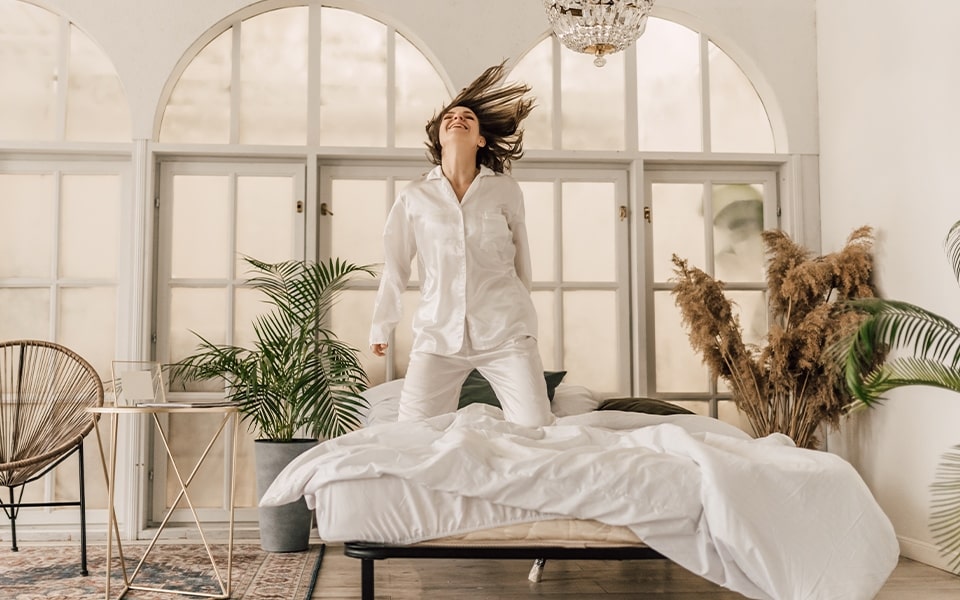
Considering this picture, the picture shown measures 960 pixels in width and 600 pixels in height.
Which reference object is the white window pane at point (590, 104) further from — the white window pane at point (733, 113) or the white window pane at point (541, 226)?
the white window pane at point (733, 113)

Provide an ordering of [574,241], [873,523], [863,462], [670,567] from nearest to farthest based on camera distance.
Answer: [873,523]
[670,567]
[863,462]
[574,241]

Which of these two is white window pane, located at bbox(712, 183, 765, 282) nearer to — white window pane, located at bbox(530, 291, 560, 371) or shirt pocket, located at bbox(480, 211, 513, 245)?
white window pane, located at bbox(530, 291, 560, 371)

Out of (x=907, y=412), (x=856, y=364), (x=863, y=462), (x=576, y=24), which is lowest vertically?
(x=863, y=462)

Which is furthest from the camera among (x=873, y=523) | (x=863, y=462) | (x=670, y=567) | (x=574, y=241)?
(x=574, y=241)

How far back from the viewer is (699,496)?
214 cm

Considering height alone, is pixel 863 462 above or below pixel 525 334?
below

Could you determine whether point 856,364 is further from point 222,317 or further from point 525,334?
point 222,317

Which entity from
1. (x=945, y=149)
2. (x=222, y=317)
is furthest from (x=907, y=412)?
(x=222, y=317)

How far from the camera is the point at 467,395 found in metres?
3.82

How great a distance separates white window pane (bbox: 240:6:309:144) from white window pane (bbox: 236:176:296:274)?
0.26 meters

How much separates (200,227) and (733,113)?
297 cm

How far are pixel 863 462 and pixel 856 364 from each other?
159 centimetres

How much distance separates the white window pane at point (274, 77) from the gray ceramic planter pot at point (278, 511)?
1672 mm

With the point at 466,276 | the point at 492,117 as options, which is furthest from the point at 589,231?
the point at 466,276
